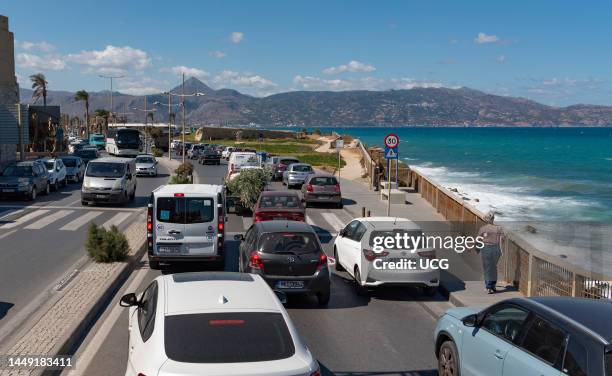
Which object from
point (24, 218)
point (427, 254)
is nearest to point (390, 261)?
point (427, 254)

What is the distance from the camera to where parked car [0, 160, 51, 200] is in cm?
2888

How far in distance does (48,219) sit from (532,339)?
67.6ft

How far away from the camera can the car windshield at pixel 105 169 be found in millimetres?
28319

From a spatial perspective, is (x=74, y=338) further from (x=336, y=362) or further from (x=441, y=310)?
(x=441, y=310)

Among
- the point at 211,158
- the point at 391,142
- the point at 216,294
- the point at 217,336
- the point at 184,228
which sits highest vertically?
the point at 391,142

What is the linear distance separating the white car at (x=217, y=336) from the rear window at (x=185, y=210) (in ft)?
26.3

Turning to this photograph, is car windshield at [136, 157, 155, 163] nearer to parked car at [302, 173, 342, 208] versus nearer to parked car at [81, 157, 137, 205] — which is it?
parked car at [81, 157, 137, 205]

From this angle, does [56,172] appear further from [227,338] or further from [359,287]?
[227,338]

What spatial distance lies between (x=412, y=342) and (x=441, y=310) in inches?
94.6

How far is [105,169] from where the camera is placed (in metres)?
28.8

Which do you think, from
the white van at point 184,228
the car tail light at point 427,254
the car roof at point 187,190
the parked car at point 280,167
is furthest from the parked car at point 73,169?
the car tail light at point 427,254

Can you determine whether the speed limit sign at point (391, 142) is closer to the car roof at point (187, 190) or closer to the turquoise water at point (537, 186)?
the car roof at point (187, 190)

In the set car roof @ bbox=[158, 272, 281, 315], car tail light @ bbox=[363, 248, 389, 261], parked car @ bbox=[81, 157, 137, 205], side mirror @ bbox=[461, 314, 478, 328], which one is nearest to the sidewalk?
car tail light @ bbox=[363, 248, 389, 261]

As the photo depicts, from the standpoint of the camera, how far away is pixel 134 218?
24.7 metres
